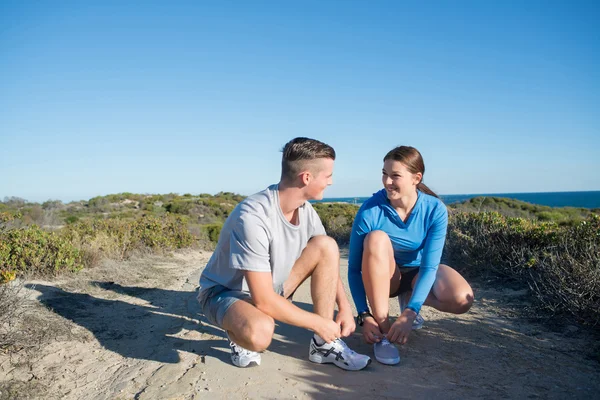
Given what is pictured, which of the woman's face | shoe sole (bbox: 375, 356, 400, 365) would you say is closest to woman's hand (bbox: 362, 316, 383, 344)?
shoe sole (bbox: 375, 356, 400, 365)

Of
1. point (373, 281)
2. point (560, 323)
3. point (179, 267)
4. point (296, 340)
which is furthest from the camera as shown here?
point (179, 267)

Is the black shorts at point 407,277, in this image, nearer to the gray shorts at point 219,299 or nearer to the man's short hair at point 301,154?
the gray shorts at point 219,299

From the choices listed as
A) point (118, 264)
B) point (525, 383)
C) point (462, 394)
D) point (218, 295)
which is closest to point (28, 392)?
point (218, 295)

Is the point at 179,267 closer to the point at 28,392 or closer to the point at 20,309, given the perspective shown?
the point at 20,309

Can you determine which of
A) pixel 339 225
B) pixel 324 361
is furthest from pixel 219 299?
pixel 339 225

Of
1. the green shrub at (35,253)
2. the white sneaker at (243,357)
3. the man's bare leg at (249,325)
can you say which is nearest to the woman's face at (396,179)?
the man's bare leg at (249,325)

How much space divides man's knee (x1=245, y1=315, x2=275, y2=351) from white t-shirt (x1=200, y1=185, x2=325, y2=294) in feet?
1.01

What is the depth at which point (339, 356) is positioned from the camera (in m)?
2.85

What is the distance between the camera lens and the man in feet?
8.41

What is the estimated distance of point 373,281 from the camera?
306cm

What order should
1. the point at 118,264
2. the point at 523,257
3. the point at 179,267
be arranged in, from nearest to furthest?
the point at 523,257, the point at 118,264, the point at 179,267

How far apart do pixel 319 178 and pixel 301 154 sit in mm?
196

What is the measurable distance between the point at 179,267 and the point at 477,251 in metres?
4.40

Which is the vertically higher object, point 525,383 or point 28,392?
point 525,383
